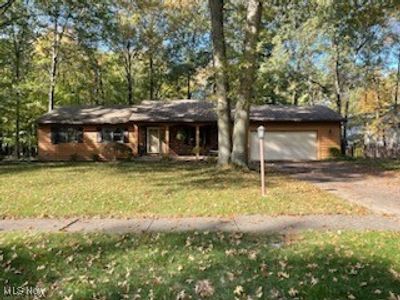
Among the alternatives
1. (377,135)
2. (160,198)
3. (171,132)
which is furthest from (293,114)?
(160,198)

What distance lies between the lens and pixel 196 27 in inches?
1587

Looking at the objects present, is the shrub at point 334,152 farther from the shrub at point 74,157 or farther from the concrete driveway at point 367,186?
the shrub at point 74,157

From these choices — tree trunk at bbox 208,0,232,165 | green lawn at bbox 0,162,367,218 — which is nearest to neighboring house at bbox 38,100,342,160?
tree trunk at bbox 208,0,232,165

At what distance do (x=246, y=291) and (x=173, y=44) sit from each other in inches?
1505

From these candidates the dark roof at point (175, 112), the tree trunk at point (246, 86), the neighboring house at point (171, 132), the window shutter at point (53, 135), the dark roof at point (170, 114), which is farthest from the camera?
the window shutter at point (53, 135)

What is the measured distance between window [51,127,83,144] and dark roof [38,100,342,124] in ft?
2.09

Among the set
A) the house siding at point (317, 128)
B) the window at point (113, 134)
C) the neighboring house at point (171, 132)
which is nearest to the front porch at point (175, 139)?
the neighboring house at point (171, 132)

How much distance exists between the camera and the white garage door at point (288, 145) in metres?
30.0

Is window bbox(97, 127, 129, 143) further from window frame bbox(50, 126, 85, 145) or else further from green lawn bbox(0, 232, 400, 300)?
green lawn bbox(0, 232, 400, 300)

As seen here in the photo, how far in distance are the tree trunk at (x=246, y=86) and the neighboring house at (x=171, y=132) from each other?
1143 cm

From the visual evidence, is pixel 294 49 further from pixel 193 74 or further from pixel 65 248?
pixel 65 248

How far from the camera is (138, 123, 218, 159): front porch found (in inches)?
1228

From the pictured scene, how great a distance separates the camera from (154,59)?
140 feet

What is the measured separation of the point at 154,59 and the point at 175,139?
13.7 m
